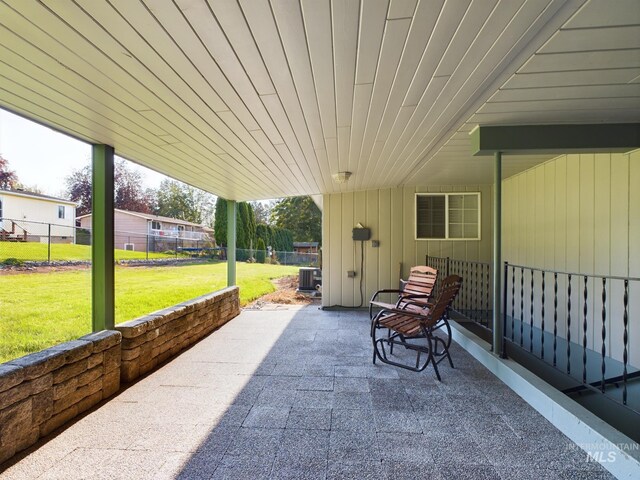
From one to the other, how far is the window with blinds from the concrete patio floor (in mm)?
3138

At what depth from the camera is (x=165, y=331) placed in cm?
332

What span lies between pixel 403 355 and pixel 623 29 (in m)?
3.17

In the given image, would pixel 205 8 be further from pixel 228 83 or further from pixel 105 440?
pixel 105 440

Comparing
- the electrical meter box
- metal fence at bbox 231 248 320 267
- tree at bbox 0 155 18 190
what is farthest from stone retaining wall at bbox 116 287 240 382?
metal fence at bbox 231 248 320 267

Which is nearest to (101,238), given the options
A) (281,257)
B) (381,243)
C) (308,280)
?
(381,243)

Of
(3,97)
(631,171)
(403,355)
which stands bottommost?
(403,355)

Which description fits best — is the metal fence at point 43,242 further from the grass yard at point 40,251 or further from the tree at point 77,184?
the tree at point 77,184

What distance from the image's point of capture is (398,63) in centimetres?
176

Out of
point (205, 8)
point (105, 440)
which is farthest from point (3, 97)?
point (105, 440)

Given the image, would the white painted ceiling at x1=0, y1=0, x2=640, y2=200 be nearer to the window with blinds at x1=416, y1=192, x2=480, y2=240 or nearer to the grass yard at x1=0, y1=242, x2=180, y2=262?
the grass yard at x1=0, y1=242, x2=180, y2=262

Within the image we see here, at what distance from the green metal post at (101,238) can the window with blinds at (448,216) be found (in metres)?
5.01

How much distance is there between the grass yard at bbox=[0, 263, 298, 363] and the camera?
3.50 metres

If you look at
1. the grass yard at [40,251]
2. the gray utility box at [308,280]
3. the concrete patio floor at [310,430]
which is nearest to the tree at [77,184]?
the grass yard at [40,251]

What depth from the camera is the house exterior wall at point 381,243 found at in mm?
5793
